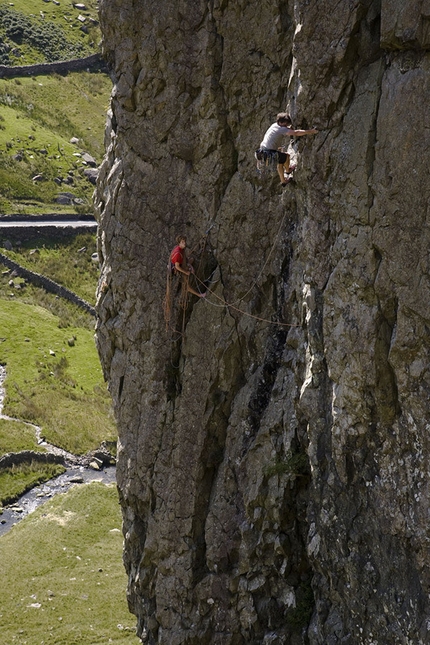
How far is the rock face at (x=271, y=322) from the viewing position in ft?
51.4

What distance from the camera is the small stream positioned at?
151ft

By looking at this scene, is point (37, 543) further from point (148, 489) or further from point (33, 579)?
point (148, 489)

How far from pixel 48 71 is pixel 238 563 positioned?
11516cm

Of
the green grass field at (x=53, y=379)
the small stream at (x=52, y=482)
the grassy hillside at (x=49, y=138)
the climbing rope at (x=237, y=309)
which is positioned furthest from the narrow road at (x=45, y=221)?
the climbing rope at (x=237, y=309)

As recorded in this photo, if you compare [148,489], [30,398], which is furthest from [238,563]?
[30,398]

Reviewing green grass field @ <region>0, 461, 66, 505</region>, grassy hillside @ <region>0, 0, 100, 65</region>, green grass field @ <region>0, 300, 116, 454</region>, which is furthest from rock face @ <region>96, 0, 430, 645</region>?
grassy hillside @ <region>0, 0, 100, 65</region>

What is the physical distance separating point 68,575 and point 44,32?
11752 centimetres

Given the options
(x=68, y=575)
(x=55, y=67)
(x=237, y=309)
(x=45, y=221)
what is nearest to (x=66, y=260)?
(x=45, y=221)

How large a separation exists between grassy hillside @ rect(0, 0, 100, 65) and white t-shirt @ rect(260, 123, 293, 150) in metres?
116

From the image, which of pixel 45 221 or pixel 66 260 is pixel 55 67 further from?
pixel 66 260

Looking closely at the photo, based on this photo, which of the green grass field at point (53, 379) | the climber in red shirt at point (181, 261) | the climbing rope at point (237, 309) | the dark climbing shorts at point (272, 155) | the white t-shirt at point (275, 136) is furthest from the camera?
the green grass field at point (53, 379)

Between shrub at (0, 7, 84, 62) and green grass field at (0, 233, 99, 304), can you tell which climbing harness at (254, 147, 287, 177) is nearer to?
green grass field at (0, 233, 99, 304)

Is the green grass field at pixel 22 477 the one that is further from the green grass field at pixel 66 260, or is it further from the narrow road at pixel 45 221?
the narrow road at pixel 45 221

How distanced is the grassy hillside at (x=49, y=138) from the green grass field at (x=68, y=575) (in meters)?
51.5
